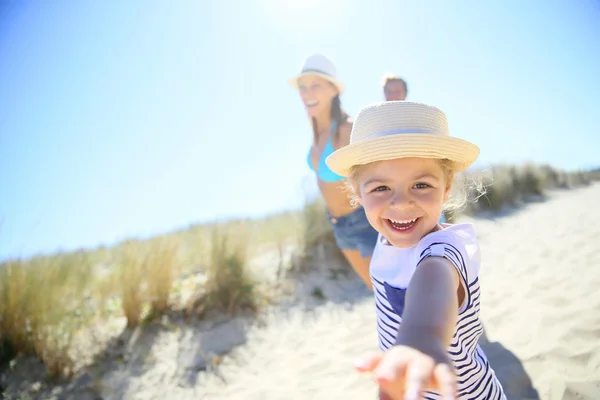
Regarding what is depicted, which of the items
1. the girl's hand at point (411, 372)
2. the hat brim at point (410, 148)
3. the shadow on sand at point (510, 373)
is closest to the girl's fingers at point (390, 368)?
the girl's hand at point (411, 372)

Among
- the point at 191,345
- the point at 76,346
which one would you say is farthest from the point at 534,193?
the point at 76,346

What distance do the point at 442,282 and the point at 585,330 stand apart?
2.33 meters

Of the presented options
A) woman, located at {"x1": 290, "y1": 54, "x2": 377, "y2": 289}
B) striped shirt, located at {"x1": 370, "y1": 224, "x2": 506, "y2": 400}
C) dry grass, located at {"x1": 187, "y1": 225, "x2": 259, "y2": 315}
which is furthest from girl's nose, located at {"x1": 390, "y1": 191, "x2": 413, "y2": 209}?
dry grass, located at {"x1": 187, "y1": 225, "x2": 259, "y2": 315}

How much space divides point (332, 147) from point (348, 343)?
6.40 feet

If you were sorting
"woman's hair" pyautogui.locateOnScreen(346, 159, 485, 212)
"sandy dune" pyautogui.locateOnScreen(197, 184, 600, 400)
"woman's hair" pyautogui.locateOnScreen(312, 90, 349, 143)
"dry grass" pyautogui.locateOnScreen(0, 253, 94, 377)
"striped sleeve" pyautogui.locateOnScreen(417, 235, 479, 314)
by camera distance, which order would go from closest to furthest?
"striped sleeve" pyautogui.locateOnScreen(417, 235, 479, 314), "woman's hair" pyautogui.locateOnScreen(346, 159, 485, 212), "sandy dune" pyautogui.locateOnScreen(197, 184, 600, 400), "woman's hair" pyautogui.locateOnScreen(312, 90, 349, 143), "dry grass" pyautogui.locateOnScreen(0, 253, 94, 377)

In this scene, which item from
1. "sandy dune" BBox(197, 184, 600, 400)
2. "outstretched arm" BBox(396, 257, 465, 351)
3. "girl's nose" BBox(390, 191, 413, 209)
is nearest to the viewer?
"outstretched arm" BBox(396, 257, 465, 351)

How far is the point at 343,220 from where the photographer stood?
2.73m

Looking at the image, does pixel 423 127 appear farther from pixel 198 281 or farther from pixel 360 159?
pixel 198 281

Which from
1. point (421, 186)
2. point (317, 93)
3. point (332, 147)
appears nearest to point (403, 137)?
point (421, 186)

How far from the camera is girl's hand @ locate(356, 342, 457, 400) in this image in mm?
536

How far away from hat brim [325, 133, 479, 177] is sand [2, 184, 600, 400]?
5.49 ft

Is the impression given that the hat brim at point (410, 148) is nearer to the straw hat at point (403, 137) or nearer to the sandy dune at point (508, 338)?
the straw hat at point (403, 137)

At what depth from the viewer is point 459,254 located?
103cm

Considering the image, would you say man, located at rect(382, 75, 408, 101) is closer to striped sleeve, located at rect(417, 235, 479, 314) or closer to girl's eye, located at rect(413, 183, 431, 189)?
girl's eye, located at rect(413, 183, 431, 189)
